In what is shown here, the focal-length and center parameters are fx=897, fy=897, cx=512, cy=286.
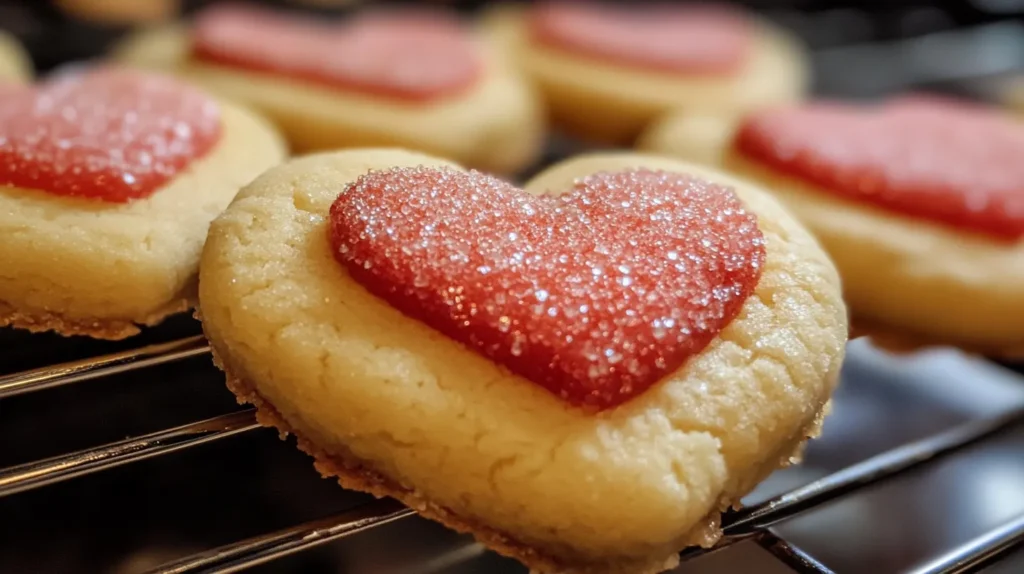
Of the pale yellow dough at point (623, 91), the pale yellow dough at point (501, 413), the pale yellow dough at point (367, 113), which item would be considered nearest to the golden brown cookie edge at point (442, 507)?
the pale yellow dough at point (501, 413)

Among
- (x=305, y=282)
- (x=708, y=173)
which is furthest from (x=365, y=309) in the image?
(x=708, y=173)

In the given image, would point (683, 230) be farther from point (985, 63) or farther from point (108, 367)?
point (985, 63)

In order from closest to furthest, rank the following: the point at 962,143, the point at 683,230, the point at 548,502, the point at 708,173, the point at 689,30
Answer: the point at 548,502
the point at 683,230
the point at 708,173
the point at 962,143
the point at 689,30

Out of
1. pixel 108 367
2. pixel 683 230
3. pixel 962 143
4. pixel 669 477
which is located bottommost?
pixel 108 367

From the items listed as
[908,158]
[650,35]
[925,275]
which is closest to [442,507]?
[925,275]

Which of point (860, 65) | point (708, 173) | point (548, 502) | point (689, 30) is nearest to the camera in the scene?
point (548, 502)

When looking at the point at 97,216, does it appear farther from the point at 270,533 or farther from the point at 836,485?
the point at 836,485

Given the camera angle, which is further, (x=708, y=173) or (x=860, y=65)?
(x=860, y=65)
